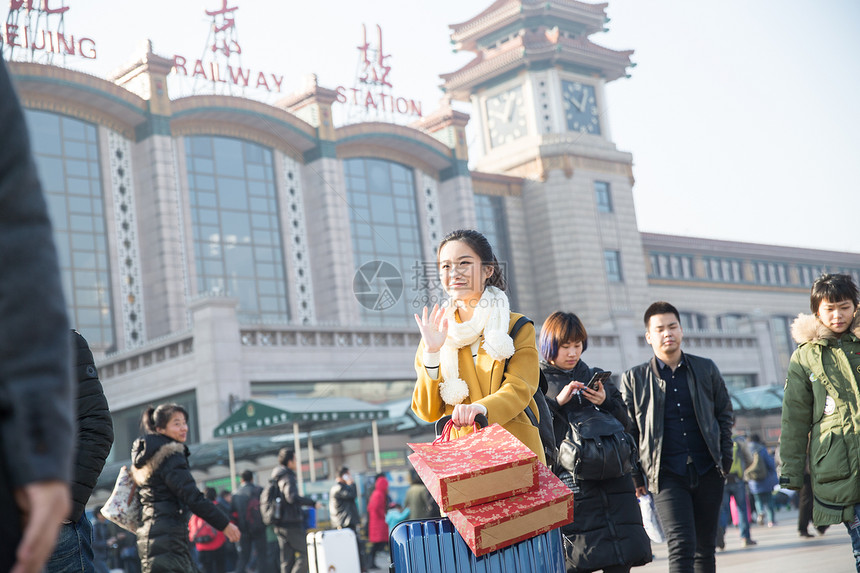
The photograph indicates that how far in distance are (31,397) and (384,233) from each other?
3669 cm

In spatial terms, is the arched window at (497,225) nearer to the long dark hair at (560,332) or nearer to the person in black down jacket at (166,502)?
the person in black down jacket at (166,502)

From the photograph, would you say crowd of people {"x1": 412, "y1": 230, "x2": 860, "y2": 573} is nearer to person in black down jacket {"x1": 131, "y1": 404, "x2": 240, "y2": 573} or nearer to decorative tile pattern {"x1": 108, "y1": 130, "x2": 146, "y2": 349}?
person in black down jacket {"x1": 131, "y1": 404, "x2": 240, "y2": 573}

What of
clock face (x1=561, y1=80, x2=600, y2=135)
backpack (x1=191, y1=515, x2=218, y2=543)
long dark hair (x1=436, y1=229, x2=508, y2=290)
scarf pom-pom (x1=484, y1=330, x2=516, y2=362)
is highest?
clock face (x1=561, y1=80, x2=600, y2=135)

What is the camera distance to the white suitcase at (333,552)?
834 centimetres

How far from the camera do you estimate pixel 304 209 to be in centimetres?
3625

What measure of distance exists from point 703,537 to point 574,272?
1530 inches

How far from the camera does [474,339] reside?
428 cm

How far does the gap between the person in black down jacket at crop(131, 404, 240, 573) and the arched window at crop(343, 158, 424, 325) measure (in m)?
28.6

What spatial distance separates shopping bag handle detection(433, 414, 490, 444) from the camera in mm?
3844

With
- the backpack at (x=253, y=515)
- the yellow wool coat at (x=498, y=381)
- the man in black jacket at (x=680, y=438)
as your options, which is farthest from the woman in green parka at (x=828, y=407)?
the backpack at (x=253, y=515)

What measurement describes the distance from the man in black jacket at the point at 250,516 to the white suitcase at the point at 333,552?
5.01m

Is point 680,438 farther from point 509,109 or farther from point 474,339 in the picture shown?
point 509,109

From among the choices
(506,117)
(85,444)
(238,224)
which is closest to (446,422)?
(85,444)

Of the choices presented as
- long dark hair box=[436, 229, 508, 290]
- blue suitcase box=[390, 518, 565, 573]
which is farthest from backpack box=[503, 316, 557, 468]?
blue suitcase box=[390, 518, 565, 573]
